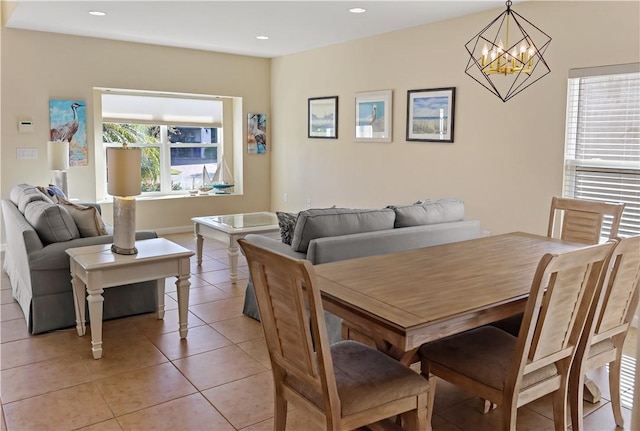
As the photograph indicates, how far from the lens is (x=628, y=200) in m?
4.00

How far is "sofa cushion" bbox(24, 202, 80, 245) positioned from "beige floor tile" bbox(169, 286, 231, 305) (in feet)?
3.55

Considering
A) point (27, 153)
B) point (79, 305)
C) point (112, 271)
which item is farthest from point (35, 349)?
point (27, 153)

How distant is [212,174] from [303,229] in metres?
4.85

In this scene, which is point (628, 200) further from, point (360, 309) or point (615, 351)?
point (360, 309)

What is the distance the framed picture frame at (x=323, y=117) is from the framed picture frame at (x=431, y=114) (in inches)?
51.4

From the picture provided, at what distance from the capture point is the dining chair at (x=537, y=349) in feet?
6.15

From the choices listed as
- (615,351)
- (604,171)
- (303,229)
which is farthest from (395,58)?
(615,351)

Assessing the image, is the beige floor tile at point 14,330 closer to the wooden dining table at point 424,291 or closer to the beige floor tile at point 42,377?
the beige floor tile at point 42,377

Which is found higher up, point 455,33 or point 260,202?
point 455,33

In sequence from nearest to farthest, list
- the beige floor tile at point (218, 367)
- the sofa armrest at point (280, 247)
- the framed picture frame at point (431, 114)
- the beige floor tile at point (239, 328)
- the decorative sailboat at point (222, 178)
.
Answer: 1. the beige floor tile at point (218, 367)
2. the sofa armrest at point (280, 247)
3. the beige floor tile at point (239, 328)
4. the framed picture frame at point (431, 114)
5. the decorative sailboat at point (222, 178)

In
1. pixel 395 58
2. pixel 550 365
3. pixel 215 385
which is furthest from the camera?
pixel 395 58

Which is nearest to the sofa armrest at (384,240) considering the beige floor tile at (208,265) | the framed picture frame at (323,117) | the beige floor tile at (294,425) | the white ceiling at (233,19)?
the beige floor tile at (294,425)

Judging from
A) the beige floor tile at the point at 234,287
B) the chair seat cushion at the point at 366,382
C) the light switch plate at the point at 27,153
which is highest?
the light switch plate at the point at 27,153

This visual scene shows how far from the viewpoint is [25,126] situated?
598 centimetres
